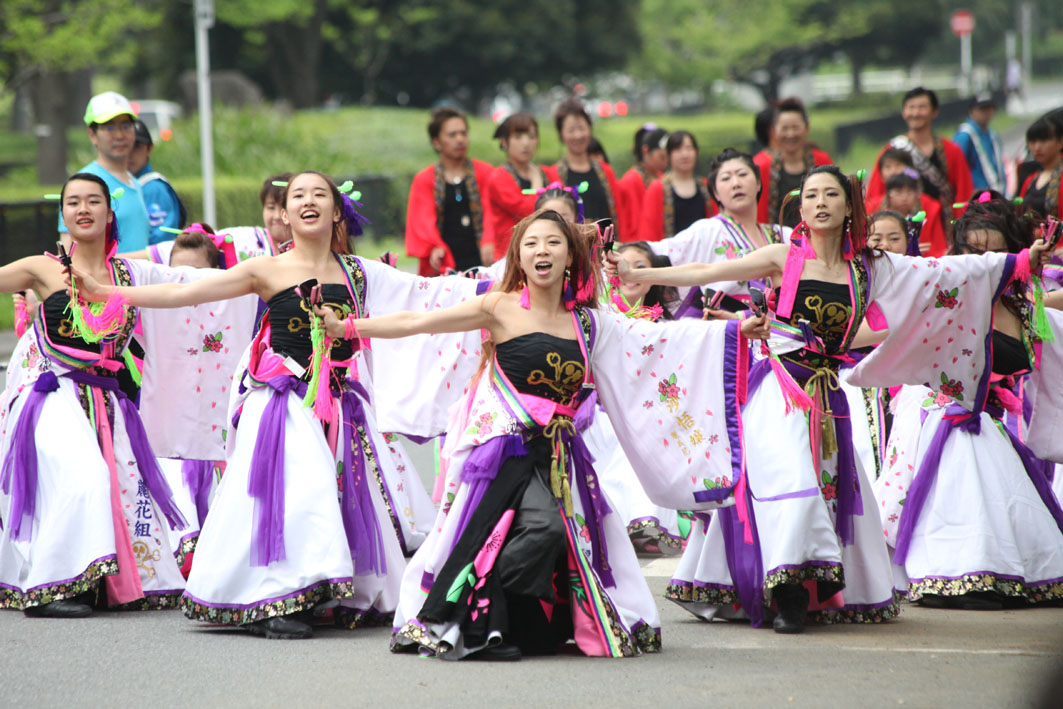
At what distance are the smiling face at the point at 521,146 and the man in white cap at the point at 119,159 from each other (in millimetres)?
2514

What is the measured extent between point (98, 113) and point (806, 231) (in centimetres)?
407

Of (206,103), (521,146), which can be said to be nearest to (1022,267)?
(521,146)

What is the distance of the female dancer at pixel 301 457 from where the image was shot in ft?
18.3

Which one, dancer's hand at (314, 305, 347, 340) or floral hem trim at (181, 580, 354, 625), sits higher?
dancer's hand at (314, 305, 347, 340)

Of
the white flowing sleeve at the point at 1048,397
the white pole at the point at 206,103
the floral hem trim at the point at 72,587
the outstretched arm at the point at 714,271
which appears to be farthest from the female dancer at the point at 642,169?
the white pole at the point at 206,103

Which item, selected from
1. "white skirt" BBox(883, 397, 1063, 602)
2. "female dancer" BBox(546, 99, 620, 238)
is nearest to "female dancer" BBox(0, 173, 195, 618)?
"white skirt" BBox(883, 397, 1063, 602)

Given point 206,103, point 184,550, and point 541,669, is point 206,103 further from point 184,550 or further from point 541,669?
point 541,669

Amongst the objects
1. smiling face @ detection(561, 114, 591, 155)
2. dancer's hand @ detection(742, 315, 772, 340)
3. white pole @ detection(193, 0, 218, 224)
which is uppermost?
white pole @ detection(193, 0, 218, 224)

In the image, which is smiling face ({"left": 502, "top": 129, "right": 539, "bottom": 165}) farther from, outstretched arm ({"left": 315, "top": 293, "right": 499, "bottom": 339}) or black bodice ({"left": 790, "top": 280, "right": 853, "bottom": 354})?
outstretched arm ({"left": 315, "top": 293, "right": 499, "bottom": 339})

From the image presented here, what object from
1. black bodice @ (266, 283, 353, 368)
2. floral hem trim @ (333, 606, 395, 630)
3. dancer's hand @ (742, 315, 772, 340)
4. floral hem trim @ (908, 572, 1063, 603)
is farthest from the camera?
floral hem trim @ (908, 572, 1063, 603)

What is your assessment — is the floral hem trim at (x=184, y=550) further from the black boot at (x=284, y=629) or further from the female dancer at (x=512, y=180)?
the female dancer at (x=512, y=180)

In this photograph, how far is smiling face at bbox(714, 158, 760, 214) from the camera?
738cm

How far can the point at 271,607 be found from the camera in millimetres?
5539

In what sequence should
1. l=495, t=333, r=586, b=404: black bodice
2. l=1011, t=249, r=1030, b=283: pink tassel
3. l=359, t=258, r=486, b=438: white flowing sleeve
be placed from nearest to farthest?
l=495, t=333, r=586, b=404: black bodice → l=1011, t=249, r=1030, b=283: pink tassel → l=359, t=258, r=486, b=438: white flowing sleeve
